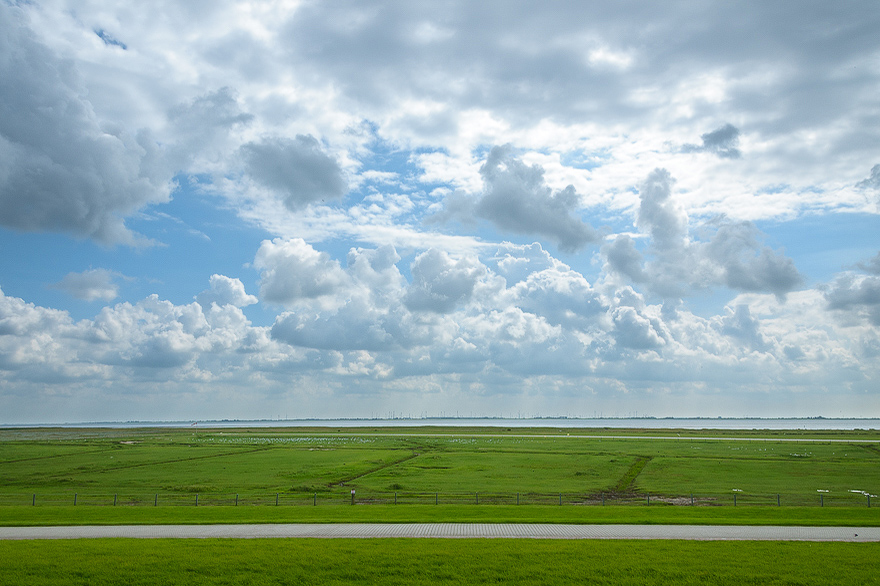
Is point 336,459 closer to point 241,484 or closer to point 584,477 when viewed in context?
point 241,484

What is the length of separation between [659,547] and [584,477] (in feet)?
137

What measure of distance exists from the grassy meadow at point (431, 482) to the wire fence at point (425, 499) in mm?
135

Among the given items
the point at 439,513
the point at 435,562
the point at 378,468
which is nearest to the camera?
the point at 435,562

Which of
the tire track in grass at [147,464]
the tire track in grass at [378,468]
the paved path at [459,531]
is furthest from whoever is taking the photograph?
the tire track in grass at [147,464]

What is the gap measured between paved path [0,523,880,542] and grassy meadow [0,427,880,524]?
2.81m

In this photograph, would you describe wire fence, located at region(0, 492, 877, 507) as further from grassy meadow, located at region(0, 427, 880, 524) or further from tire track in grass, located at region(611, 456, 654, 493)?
tire track in grass, located at region(611, 456, 654, 493)

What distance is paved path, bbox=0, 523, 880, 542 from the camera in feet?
78.2

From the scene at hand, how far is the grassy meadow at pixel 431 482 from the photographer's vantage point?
1330 inches

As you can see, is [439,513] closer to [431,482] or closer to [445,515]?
[445,515]

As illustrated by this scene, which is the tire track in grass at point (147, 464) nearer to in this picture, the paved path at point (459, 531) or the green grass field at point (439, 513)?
the green grass field at point (439, 513)

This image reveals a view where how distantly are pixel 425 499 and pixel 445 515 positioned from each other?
13045 mm

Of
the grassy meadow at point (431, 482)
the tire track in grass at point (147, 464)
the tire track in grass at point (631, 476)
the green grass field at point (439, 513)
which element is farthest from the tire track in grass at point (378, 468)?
the tire track in grass at point (147, 464)

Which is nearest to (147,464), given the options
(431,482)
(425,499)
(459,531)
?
(431,482)

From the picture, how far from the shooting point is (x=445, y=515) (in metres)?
30.4
